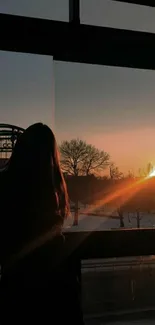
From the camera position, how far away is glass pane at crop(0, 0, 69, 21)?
1.55 metres

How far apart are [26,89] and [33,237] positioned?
3.27 ft

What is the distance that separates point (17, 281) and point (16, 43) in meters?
0.80

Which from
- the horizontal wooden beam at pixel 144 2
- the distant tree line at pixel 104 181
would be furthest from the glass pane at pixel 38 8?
the distant tree line at pixel 104 181

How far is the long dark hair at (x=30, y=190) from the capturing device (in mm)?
1138

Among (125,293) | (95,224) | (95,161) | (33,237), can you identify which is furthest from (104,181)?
(125,293)

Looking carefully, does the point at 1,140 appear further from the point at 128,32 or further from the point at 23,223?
the point at 23,223

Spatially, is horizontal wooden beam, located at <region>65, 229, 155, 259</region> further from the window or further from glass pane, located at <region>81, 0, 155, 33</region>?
glass pane, located at <region>81, 0, 155, 33</region>

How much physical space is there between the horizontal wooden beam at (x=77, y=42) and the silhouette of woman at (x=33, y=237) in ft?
1.63

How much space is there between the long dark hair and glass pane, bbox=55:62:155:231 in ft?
1.25

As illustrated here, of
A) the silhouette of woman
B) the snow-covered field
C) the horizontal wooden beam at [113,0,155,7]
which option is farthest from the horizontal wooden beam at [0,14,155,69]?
the snow-covered field

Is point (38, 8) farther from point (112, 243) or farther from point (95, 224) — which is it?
point (95, 224)

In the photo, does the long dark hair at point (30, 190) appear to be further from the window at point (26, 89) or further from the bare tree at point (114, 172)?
the bare tree at point (114, 172)

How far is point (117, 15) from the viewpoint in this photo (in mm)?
1768

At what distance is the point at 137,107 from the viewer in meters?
2.40
